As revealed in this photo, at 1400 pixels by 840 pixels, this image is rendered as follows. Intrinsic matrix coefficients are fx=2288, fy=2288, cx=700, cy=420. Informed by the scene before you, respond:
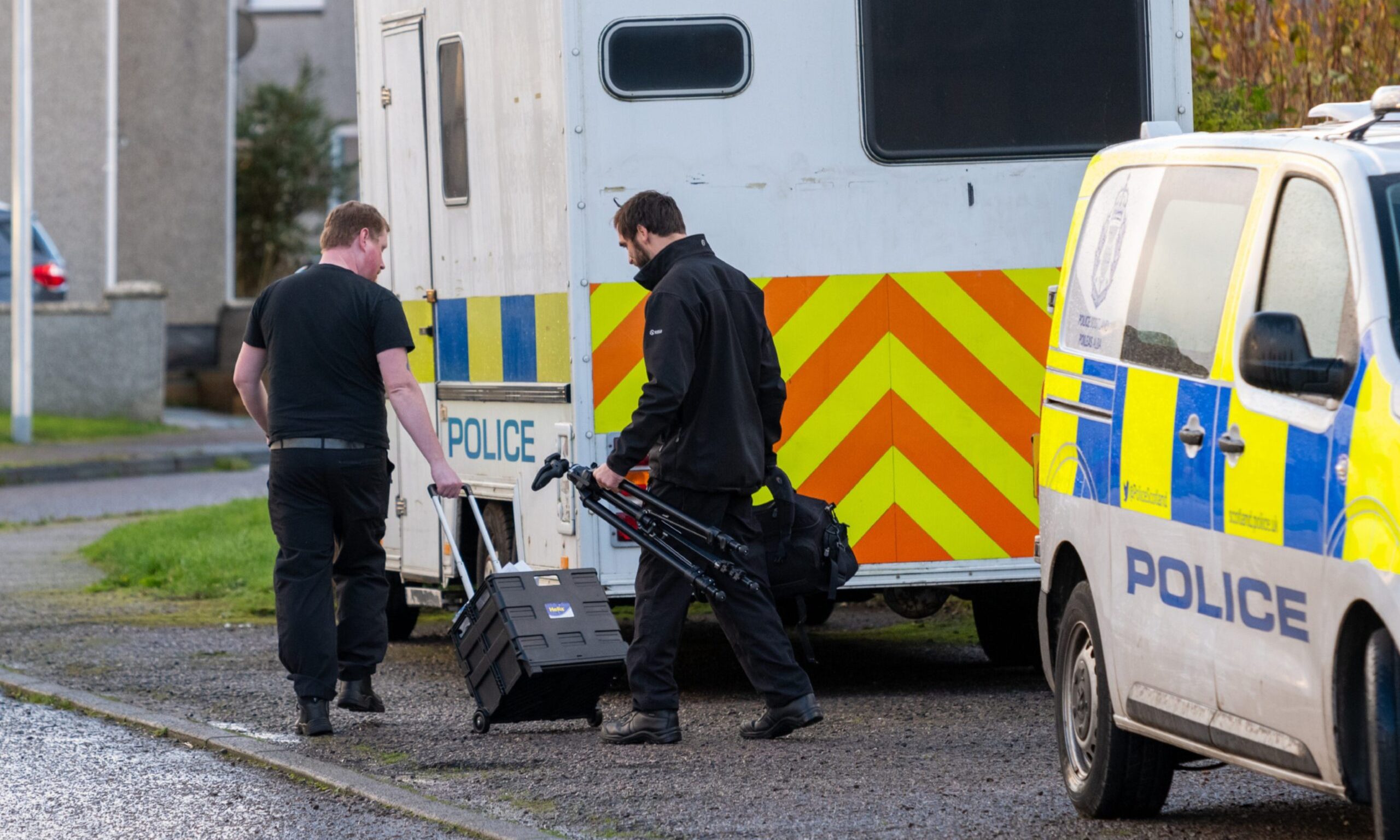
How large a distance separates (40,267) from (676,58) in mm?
18459

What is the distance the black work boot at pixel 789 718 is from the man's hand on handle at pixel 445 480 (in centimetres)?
130

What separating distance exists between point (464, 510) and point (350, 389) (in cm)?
157

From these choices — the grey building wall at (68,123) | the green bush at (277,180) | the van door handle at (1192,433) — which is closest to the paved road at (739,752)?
the van door handle at (1192,433)

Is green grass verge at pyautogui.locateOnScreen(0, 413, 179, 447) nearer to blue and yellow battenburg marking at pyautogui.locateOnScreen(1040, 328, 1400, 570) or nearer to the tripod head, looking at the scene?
the tripod head

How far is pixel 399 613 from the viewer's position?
10875 millimetres

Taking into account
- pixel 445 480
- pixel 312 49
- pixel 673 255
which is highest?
pixel 312 49

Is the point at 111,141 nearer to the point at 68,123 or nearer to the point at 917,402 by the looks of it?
the point at 68,123

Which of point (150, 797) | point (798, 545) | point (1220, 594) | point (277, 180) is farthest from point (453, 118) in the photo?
point (277, 180)

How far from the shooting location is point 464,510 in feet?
31.1

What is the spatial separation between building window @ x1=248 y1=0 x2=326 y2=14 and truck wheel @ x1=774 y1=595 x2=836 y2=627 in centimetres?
2707

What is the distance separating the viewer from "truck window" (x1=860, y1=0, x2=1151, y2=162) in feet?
28.3

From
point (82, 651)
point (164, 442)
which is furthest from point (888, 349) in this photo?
point (164, 442)

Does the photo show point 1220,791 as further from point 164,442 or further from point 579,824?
point 164,442

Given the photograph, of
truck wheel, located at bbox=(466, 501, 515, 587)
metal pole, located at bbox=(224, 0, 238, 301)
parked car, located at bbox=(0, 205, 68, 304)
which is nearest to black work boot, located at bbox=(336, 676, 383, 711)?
truck wheel, located at bbox=(466, 501, 515, 587)
